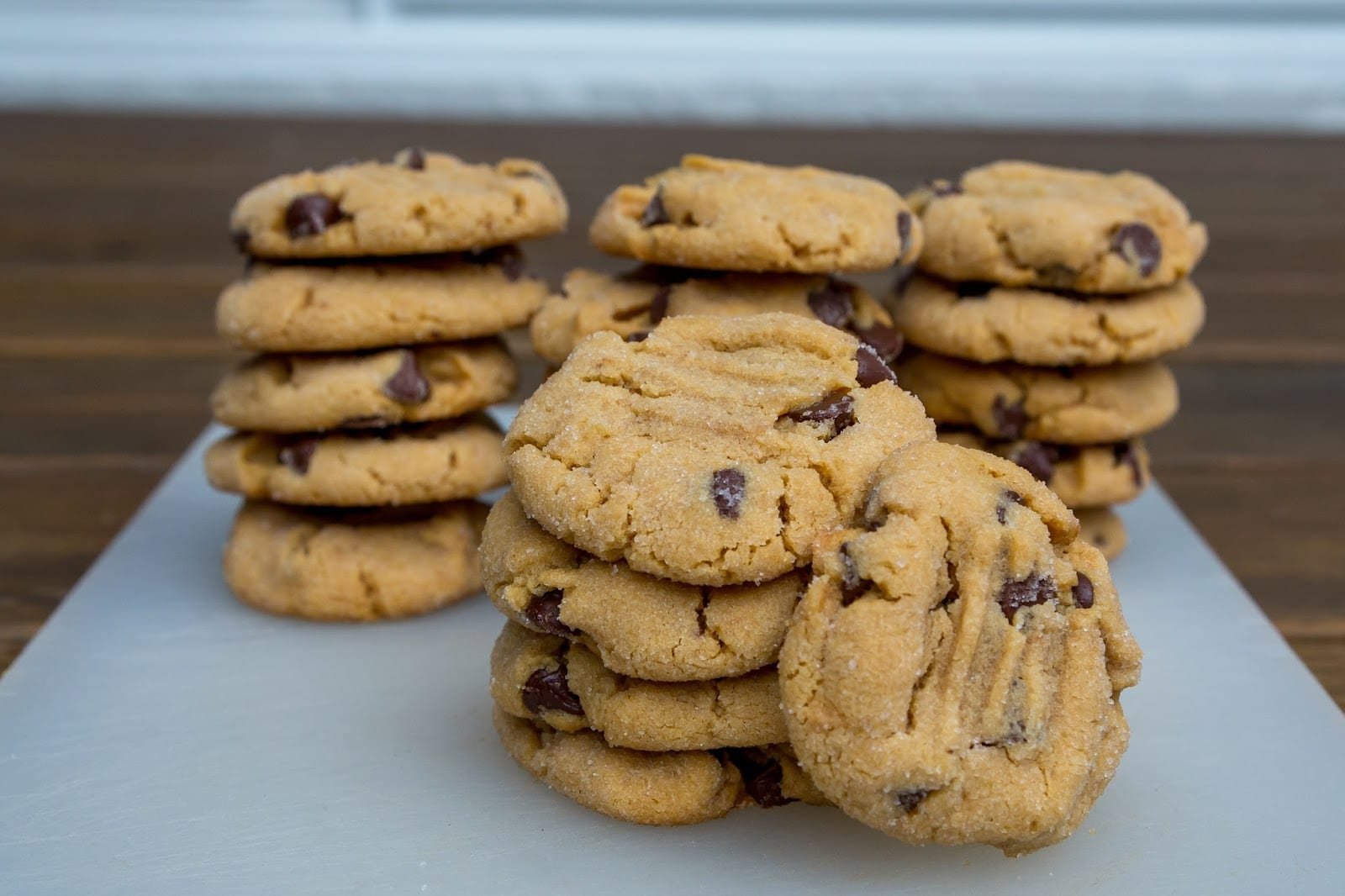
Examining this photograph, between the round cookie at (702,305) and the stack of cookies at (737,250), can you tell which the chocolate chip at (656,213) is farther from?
the round cookie at (702,305)

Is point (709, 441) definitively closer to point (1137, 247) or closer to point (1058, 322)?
point (1058, 322)

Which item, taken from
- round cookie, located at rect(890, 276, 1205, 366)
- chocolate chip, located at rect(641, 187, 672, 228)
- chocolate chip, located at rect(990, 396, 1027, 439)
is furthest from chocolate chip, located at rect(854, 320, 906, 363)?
chocolate chip, located at rect(641, 187, 672, 228)

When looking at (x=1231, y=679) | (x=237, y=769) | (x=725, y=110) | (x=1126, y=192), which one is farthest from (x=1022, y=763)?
(x=725, y=110)

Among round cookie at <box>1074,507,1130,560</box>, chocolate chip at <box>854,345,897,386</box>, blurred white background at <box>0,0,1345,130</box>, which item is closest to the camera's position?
chocolate chip at <box>854,345,897,386</box>

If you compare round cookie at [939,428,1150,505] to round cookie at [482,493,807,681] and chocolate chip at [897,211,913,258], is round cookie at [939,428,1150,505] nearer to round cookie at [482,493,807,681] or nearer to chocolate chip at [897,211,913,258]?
chocolate chip at [897,211,913,258]

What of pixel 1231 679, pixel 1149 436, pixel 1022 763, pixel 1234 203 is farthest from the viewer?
pixel 1234 203

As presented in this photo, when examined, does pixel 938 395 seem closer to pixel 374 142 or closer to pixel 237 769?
pixel 237 769
